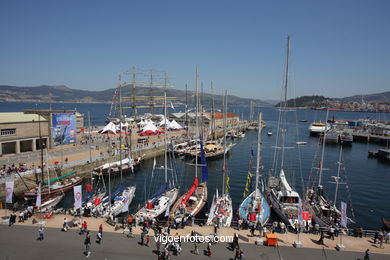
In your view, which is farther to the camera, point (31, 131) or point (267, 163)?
point (267, 163)

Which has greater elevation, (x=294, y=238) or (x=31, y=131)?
(x=31, y=131)

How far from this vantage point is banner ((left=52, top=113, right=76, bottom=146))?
50600 millimetres

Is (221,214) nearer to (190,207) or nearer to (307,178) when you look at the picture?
(190,207)

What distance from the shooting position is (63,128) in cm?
5234

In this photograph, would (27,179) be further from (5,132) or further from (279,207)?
(279,207)

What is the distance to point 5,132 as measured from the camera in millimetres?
43094

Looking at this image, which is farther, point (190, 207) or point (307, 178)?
point (307, 178)

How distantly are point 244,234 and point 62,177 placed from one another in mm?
30466

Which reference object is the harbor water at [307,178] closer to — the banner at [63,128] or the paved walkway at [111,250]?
the paved walkway at [111,250]

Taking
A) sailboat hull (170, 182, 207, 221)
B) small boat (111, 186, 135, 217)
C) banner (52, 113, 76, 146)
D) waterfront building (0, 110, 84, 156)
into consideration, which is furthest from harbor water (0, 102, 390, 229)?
waterfront building (0, 110, 84, 156)

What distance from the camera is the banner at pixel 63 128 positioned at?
50.6 m

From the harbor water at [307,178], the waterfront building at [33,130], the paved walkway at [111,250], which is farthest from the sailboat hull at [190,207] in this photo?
the waterfront building at [33,130]

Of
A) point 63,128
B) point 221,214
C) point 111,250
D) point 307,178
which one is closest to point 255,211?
point 221,214

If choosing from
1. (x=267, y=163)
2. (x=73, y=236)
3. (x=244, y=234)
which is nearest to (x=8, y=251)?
A: (x=73, y=236)
